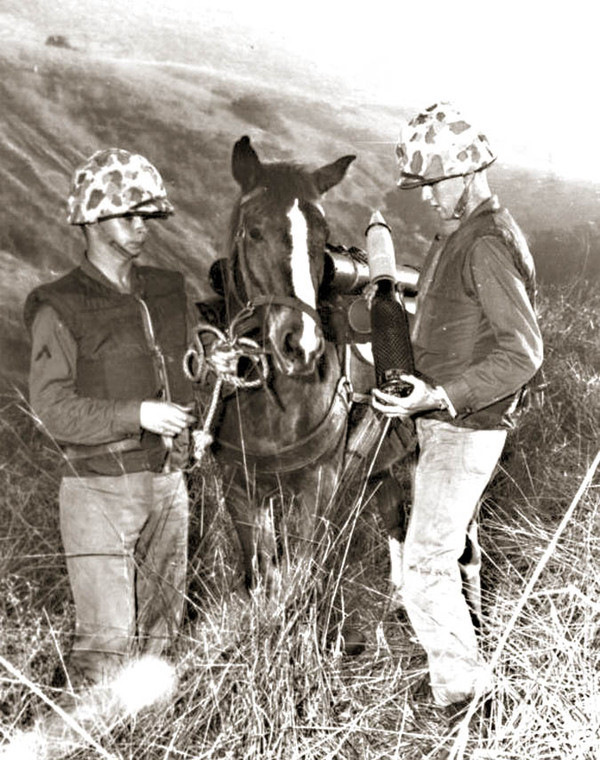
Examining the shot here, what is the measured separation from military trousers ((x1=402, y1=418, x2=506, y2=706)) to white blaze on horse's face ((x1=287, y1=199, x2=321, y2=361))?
46cm

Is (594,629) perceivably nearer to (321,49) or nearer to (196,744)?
(196,744)

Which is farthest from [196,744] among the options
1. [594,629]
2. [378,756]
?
[594,629]

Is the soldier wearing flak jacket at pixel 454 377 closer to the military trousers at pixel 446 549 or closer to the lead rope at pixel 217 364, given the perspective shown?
the military trousers at pixel 446 549

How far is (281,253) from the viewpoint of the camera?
3373mm

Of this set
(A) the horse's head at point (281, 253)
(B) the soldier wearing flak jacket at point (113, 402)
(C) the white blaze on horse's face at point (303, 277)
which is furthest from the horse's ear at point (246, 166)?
(B) the soldier wearing flak jacket at point (113, 402)

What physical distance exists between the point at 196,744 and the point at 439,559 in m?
0.90

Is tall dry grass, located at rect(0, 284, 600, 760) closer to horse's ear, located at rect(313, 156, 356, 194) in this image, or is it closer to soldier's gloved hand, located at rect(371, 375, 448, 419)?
soldier's gloved hand, located at rect(371, 375, 448, 419)

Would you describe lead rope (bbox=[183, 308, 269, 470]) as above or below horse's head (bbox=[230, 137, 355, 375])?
below

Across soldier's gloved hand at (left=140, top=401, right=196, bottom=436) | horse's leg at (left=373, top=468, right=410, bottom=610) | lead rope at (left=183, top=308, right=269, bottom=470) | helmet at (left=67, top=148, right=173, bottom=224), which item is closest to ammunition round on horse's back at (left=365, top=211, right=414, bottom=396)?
lead rope at (left=183, top=308, right=269, bottom=470)

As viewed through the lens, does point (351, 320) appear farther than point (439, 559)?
Yes

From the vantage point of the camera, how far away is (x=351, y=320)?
12.0ft

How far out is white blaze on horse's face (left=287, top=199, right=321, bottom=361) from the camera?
3324 millimetres

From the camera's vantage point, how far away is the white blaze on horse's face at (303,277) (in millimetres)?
3324

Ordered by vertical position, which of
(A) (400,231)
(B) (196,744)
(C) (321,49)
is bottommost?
(B) (196,744)
